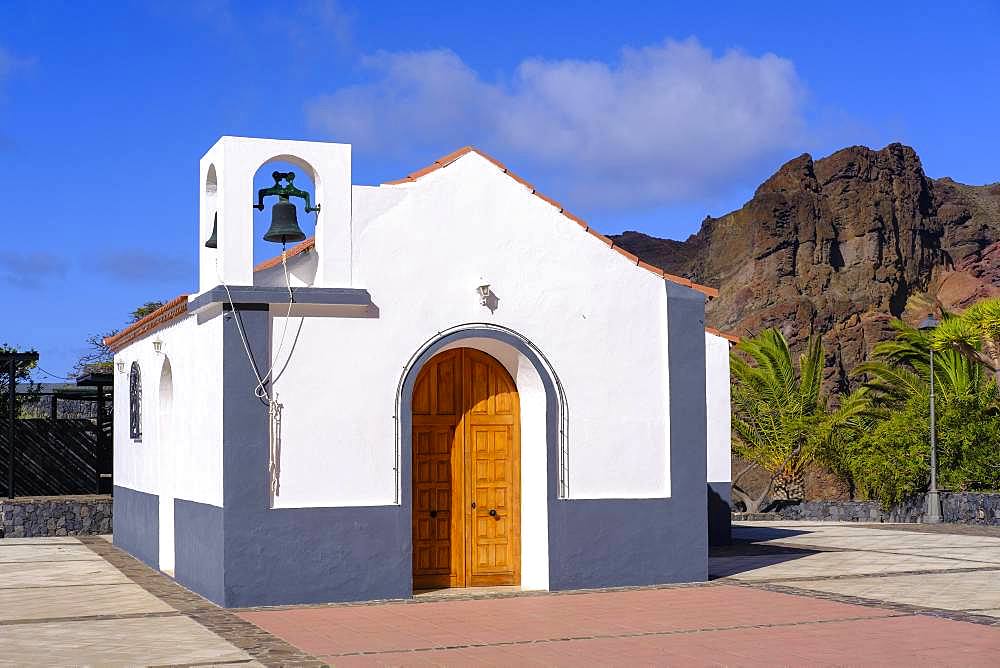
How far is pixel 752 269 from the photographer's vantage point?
50.5 m

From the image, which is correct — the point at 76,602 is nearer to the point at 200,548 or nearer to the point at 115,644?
the point at 200,548

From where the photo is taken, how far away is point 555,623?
11734 millimetres

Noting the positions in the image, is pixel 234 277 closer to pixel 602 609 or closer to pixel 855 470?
pixel 602 609

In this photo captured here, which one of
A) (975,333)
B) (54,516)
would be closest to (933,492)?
(975,333)

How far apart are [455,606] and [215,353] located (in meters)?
3.81

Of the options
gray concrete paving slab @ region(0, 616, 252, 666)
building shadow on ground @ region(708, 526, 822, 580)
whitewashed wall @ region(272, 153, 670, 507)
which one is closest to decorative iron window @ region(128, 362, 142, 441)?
whitewashed wall @ region(272, 153, 670, 507)

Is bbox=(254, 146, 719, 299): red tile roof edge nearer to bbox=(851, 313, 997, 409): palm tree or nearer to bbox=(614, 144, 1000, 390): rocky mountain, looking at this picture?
bbox=(851, 313, 997, 409): palm tree

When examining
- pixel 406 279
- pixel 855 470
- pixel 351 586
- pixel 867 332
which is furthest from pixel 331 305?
pixel 867 332

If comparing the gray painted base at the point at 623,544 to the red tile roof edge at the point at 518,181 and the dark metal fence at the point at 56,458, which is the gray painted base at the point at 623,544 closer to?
the red tile roof edge at the point at 518,181

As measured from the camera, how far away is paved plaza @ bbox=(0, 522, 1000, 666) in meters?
9.91

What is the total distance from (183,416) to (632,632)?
6.50 m

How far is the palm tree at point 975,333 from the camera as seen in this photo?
25.6 m

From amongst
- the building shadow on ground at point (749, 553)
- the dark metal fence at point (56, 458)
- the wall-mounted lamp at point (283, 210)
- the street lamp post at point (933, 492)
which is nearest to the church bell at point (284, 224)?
the wall-mounted lamp at point (283, 210)

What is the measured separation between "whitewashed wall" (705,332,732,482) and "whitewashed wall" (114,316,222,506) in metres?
8.89
